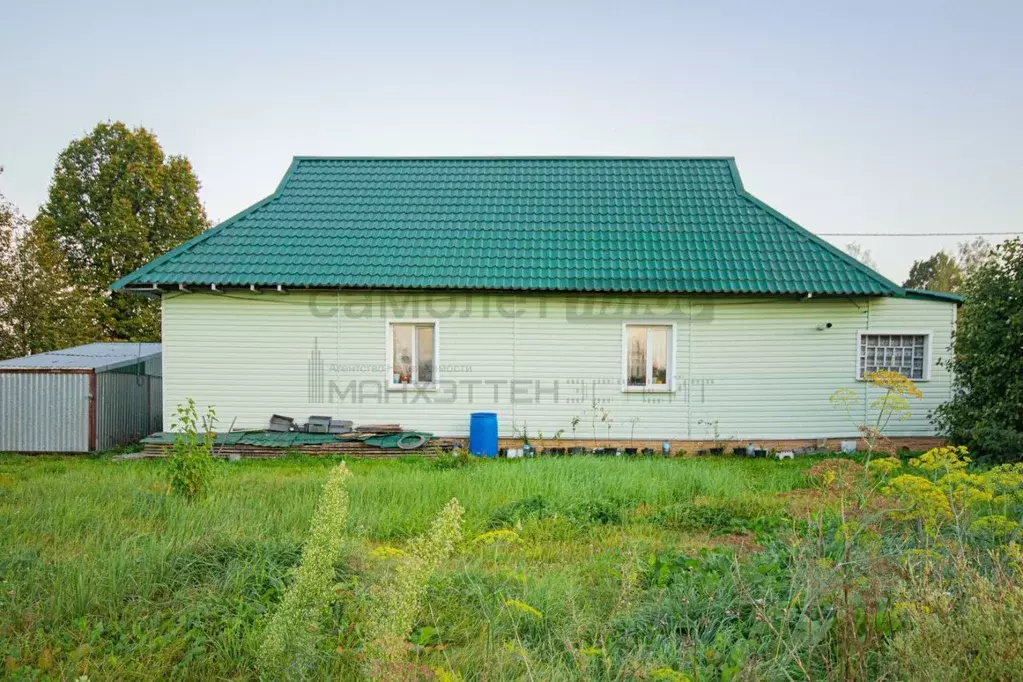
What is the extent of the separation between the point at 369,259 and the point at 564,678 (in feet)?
33.6

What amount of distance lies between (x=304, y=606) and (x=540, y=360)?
905 cm

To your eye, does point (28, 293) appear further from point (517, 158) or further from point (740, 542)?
point (740, 542)

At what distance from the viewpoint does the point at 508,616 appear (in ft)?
13.7

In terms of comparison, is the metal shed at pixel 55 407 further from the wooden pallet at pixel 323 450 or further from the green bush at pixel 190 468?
the green bush at pixel 190 468

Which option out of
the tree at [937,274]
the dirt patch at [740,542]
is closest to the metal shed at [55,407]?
the dirt patch at [740,542]

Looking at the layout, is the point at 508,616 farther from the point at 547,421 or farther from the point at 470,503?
the point at 547,421

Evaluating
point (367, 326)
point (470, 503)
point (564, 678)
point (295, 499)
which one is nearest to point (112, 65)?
point (367, 326)

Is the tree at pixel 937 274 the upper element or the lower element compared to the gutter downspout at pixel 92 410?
upper

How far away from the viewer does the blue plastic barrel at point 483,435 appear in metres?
11.6

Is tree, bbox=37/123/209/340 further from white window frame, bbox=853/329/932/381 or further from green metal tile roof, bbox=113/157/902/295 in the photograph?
white window frame, bbox=853/329/932/381

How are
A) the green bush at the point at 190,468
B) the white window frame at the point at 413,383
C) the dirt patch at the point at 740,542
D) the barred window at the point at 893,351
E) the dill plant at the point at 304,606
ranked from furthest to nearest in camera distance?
1. the barred window at the point at 893,351
2. the white window frame at the point at 413,383
3. the green bush at the point at 190,468
4. the dirt patch at the point at 740,542
5. the dill plant at the point at 304,606

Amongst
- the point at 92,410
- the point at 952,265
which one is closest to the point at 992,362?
the point at 92,410

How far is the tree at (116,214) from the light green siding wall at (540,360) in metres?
17.2

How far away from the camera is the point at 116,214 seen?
87.2 ft
